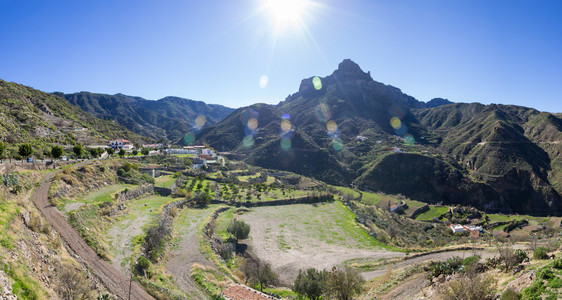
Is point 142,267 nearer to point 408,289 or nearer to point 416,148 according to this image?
point 408,289

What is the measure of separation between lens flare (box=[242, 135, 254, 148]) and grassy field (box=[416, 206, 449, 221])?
257ft

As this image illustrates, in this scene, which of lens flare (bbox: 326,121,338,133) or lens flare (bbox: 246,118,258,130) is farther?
lens flare (bbox: 326,121,338,133)

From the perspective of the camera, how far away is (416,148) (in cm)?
12169

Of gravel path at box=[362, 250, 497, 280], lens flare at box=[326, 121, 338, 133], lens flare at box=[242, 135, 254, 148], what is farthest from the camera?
lens flare at box=[326, 121, 338, 133]

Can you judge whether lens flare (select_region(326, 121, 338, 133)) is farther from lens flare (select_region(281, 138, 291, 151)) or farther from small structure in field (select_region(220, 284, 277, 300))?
small structure in field (select_region(220, 284, 277, 300))

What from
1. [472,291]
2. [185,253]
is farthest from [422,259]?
[185,253]

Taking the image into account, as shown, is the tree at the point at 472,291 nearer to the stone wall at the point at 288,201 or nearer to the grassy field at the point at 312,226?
the grassy field at the point at 312,226

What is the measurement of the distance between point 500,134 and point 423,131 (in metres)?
49.2

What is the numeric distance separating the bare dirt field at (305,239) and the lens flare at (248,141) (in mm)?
79700

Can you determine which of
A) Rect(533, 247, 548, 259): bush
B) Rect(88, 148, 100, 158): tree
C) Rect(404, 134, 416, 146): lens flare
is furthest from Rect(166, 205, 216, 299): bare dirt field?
Rect(404, 134, 416, 146): lens flare

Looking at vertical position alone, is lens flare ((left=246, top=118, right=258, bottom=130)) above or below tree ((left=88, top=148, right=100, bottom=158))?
above

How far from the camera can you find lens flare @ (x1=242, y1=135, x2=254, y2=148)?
122125 millimetres

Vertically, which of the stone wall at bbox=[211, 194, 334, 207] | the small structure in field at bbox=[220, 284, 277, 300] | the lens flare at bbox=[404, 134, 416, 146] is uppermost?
the lens flare at bbox=[404, 134, 416, 146]

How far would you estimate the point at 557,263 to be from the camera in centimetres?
977
